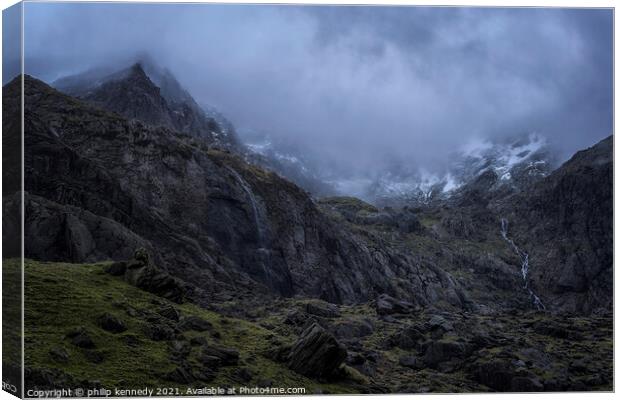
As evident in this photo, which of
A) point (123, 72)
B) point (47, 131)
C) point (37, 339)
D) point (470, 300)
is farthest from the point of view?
point (470, 300)

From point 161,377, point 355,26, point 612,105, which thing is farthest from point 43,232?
point 612,105

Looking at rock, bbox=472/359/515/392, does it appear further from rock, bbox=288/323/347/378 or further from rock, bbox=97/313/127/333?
rock, bbox=97/313/127/333

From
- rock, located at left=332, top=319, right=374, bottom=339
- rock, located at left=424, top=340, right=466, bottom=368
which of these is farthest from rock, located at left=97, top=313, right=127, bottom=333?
rock, located at left=424, top=340, right=466, bottom=368

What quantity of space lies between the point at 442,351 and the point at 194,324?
14050mm

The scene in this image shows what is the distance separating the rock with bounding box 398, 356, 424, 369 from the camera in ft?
119

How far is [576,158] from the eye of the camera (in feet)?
178

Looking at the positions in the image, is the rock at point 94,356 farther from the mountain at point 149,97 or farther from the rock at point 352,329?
the mountain at point 149,97

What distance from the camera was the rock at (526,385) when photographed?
109 feet

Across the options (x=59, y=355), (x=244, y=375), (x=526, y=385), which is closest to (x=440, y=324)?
(x=526, y=385)

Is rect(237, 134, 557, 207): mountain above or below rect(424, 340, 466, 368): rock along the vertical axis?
above

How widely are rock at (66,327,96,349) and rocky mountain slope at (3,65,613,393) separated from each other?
0.25 feet

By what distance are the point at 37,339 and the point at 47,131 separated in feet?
77.0

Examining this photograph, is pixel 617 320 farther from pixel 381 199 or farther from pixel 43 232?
pixel 381 199

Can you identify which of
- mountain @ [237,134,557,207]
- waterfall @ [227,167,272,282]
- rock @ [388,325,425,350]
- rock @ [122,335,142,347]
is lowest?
rock @ [388,325,425,350]
